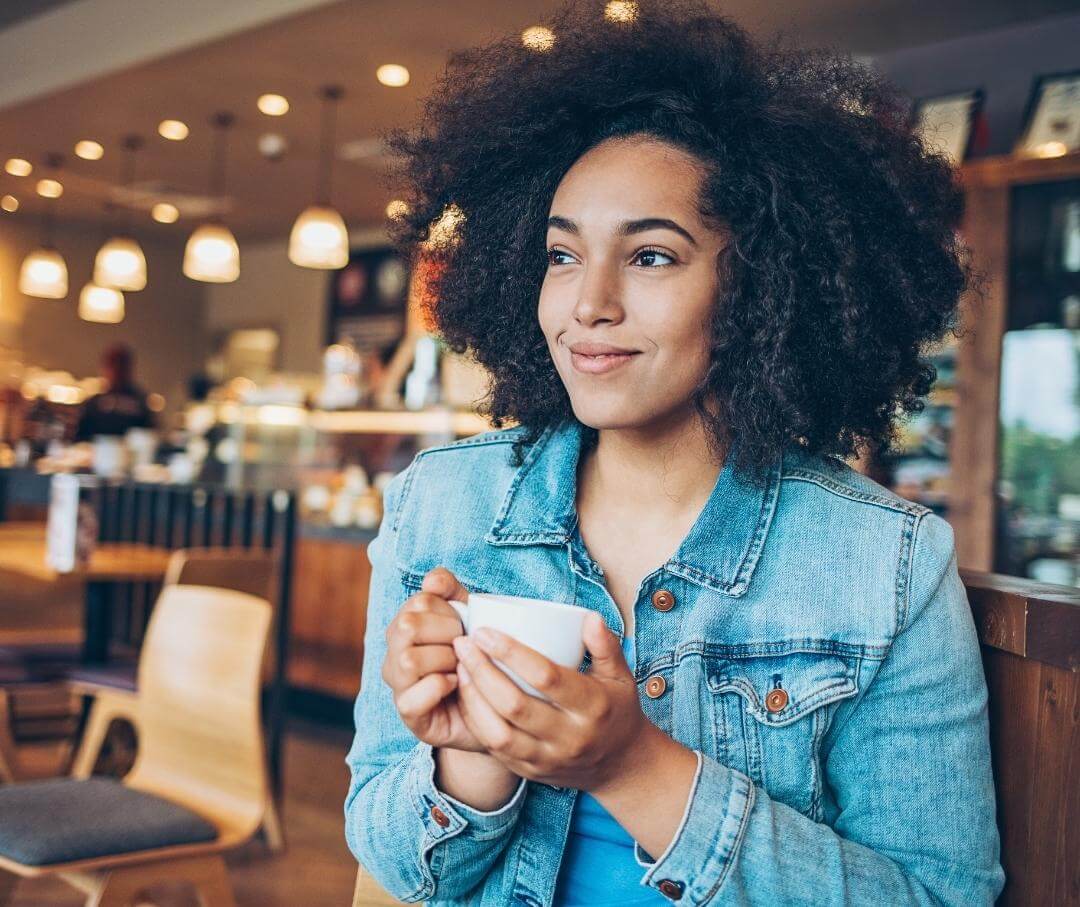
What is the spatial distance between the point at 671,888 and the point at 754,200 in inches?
27.1

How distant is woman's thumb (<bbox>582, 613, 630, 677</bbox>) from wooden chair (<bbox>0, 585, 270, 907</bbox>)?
4.12 ft

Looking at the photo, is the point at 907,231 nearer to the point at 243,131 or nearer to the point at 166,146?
the point at 243,131

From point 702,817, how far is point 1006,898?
34 cm

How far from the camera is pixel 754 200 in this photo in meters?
1.19

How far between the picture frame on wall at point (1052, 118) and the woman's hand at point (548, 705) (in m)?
3.78

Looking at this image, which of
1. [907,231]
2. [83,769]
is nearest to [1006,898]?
[907,231]

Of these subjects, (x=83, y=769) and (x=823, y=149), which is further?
(x=83, y=769)

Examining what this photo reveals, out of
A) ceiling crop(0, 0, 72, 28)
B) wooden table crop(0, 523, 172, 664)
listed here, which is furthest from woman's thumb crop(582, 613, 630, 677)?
ceiling crop(0, 0, 72, 28)

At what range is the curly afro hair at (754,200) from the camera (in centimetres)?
120

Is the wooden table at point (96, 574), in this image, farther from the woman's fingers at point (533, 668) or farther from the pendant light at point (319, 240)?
the woman's fingers at point (533, 668)

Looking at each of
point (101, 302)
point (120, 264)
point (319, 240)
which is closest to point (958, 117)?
point (319, 240)

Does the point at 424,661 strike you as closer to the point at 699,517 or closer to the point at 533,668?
the point at 533,668

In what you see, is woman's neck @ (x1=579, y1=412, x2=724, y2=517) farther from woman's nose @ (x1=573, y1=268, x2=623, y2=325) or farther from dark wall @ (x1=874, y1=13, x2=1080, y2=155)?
dark wall @ (x1=874, y1=13, x2=1080, y2=155)

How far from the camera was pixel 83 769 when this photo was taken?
2.75 m
